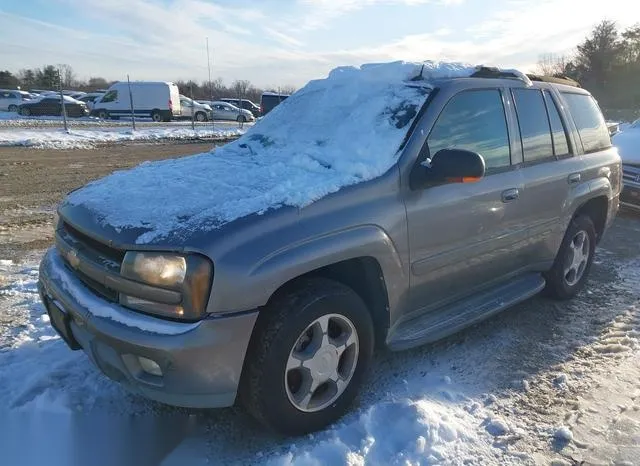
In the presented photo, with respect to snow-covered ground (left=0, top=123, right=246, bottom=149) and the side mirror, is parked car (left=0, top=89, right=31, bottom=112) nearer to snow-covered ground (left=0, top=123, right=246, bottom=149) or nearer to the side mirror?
snow-covered ground (left=0, top=123, right=246, bottom=149)

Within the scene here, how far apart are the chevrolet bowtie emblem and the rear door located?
2.81 metres

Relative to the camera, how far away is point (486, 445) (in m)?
2.73

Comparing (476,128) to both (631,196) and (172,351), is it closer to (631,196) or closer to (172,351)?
(172,351)

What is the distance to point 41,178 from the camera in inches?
403

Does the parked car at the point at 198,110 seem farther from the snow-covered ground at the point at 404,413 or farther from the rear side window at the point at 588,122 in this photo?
the snow-covered ground at the point at 404,413

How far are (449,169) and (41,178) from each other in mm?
9353

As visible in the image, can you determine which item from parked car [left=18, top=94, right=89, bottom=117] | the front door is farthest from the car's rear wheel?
parked car [left=18, top=94, right=89, bottom=117]

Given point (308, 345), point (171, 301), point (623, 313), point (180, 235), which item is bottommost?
point (623, 313)

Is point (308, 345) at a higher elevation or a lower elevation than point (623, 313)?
higher

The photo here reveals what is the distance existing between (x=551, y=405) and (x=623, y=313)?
1803 mm

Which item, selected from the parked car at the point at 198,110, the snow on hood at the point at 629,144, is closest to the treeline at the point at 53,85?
the parked car at the point at 198,110

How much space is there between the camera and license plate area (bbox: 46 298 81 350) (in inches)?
107

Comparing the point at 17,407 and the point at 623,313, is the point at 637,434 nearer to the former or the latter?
the point at 623,313

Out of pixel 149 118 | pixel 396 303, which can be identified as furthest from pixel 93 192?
pixel 149 118
